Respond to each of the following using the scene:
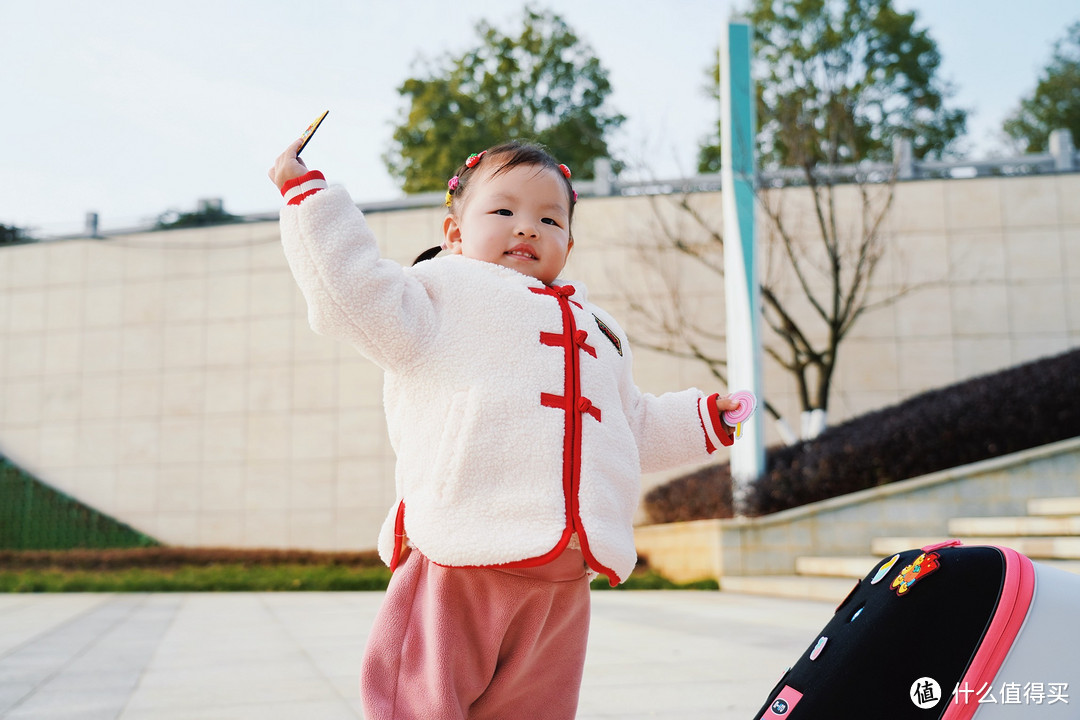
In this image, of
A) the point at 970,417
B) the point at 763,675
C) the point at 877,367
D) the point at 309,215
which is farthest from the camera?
the point at 877,367

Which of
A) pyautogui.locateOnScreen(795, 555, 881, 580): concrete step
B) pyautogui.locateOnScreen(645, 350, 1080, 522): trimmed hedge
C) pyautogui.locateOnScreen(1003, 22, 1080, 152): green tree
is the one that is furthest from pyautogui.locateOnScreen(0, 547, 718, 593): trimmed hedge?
pyautogui.locateOnScreen(1003, 22, 1080, 152): green tree

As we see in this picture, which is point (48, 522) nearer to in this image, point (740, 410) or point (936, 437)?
point (936, 437)

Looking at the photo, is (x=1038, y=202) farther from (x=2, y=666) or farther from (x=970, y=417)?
(x=2, y=666)

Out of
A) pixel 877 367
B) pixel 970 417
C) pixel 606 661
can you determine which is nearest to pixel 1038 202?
pixel 877 367

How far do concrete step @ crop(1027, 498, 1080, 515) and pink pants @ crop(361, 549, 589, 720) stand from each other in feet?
17.0

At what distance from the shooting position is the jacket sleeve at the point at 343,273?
57.3 inches

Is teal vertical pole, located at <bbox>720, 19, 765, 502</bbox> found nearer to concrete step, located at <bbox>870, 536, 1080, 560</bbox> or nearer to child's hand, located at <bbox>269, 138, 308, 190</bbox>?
concrete step, located at <bbox>870, 536, 1080, 560</bbox>

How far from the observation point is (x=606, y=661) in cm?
339

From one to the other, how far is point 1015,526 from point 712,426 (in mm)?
4823

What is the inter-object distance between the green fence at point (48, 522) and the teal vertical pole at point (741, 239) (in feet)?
23.6

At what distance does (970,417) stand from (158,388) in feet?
29.4

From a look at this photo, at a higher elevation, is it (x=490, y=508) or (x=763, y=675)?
(x=490, y=508)

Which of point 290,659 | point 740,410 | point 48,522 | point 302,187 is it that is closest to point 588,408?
point 740,410

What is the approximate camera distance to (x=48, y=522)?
1087 cm
